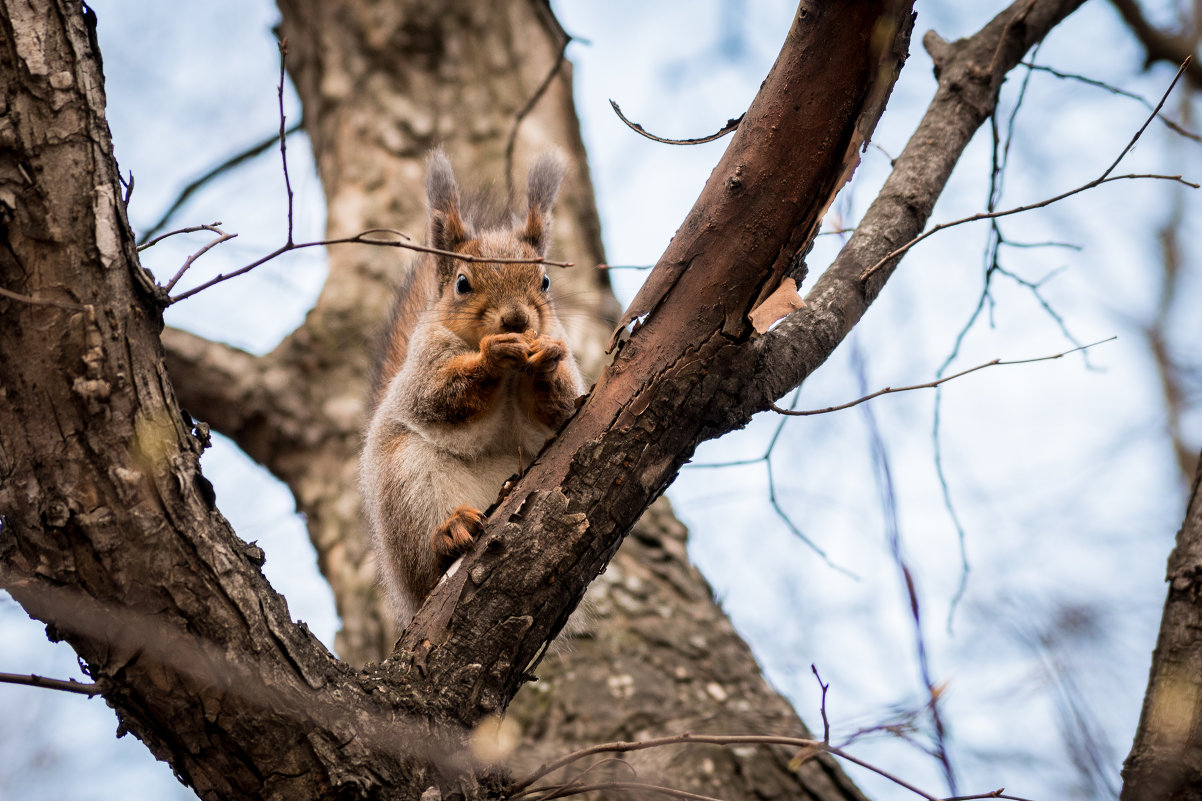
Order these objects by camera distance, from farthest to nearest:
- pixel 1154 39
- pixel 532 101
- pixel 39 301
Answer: pixel 1154 39 → pixel 532 101 → pixel 39 301

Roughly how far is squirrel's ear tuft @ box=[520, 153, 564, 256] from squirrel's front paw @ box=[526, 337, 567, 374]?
64 cm

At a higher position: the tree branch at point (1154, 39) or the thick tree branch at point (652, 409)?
the tree branch at point (1154, 39)

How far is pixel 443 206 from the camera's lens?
301 cm

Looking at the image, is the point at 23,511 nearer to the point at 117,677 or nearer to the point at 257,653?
the point at 117,677

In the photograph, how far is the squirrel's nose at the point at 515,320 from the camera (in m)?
2.70

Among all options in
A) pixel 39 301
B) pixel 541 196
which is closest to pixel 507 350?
pixel 541 196

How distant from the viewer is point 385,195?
4203mm

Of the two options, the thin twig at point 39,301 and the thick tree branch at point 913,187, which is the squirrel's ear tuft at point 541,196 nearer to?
the thick tree branch at point 913,187

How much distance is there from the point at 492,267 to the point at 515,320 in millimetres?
336

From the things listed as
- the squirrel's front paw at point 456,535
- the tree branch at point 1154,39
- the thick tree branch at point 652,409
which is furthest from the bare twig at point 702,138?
the tree branch at point 1154,39

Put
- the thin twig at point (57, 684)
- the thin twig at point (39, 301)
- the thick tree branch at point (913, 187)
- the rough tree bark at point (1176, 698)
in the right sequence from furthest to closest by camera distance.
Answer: the thick tree branch at point (913, 187)
the rough tree bark at point (1176, 698)
the thin twig at point (57, 684)
the thin twig at point (39, 301)

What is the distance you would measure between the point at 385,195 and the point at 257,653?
119 inches

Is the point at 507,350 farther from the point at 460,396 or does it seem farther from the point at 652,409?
the point at 652,409

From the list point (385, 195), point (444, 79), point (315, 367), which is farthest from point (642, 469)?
point (444, 79)
